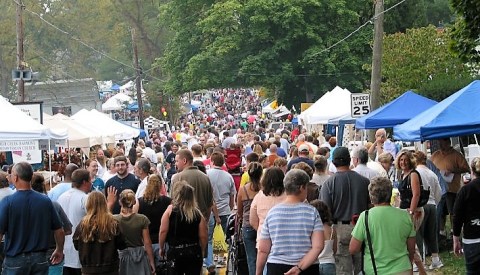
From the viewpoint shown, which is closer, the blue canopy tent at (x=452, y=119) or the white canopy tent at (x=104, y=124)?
the blue canopy tent at (x=452, y=119)

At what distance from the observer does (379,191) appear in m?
9.11

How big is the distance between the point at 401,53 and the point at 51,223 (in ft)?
75.1

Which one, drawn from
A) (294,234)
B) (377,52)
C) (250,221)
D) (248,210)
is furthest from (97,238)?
(377,52)

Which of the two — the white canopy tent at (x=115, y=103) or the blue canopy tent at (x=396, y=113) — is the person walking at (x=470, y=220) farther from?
the white canopy tent at (x=115, y=103)

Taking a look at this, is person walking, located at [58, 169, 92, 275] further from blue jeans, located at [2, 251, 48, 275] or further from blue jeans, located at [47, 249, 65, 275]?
blue jeans, located at [2, 251, 48, 275]

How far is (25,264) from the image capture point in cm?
1057

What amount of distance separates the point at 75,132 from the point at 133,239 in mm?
17488

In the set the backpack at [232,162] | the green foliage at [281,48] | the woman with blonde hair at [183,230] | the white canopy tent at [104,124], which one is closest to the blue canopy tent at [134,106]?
the green foliage at [281,48]

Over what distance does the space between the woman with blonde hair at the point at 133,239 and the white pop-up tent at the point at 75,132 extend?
53.0ft

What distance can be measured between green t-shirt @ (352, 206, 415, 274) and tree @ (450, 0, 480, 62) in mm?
Answer: 2645

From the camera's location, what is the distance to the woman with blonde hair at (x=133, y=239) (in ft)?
36.6

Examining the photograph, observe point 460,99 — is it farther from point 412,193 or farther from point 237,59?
point 237,59

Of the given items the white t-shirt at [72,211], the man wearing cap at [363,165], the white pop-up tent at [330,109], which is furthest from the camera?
the white pop-up tent at [330,109]

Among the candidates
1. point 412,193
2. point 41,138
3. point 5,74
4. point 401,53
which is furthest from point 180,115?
point 412,193
